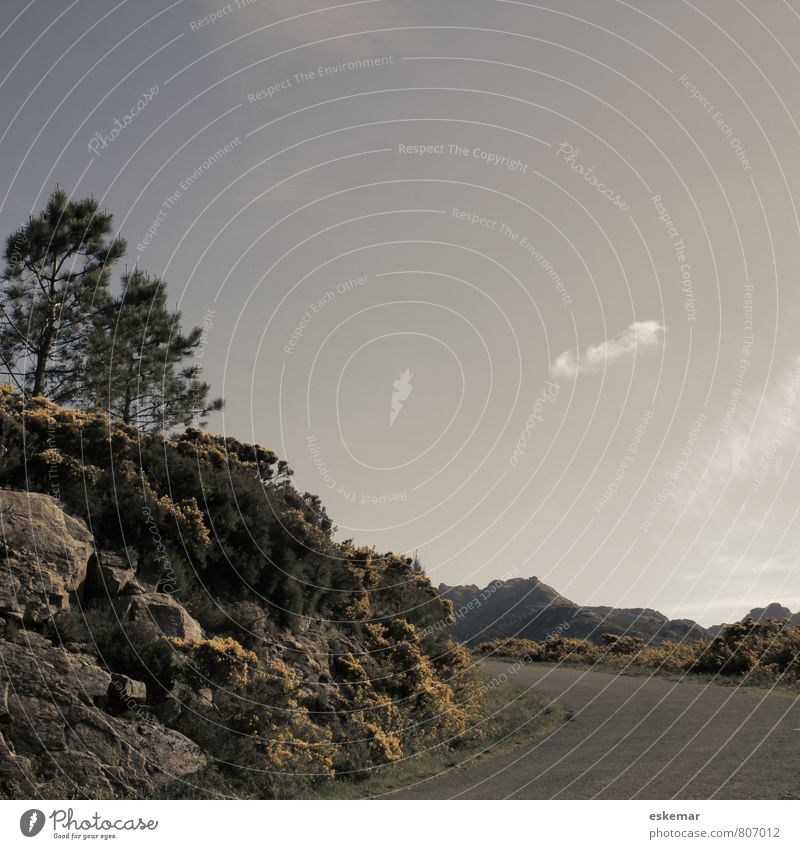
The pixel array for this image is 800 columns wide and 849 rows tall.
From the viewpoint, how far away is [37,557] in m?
12.3

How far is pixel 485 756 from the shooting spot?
1480 centimetres

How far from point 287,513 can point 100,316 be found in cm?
1521

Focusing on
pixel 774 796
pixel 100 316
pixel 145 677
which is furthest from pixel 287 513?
pixel 100 316

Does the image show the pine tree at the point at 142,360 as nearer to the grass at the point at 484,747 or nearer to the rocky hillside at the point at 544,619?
the grass at the point at 484,747

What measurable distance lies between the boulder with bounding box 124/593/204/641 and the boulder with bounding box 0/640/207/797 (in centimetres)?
163

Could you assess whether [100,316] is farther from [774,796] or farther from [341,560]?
[774,796]

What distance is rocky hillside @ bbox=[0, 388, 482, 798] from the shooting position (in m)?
10.9

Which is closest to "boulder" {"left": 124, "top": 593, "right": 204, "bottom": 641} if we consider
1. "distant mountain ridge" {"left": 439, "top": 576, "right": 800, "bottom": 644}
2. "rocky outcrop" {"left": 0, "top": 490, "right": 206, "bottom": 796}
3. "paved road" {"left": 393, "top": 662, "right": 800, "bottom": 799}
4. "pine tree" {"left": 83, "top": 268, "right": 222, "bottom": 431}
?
"rocky outcrop" {"left": 0, "top": 490, "right": 206, "bottom": 796}

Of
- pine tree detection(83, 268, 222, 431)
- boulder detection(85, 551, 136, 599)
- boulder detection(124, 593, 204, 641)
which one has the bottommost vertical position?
boulder detection(124, 593, 204, 641)

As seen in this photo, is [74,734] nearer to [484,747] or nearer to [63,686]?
[63,686]

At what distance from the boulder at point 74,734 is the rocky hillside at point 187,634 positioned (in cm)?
2

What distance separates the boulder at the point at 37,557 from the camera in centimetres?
1167
